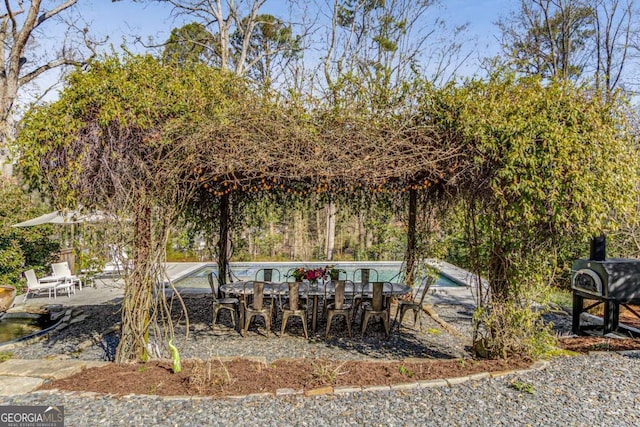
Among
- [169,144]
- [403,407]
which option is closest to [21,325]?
[169,144]

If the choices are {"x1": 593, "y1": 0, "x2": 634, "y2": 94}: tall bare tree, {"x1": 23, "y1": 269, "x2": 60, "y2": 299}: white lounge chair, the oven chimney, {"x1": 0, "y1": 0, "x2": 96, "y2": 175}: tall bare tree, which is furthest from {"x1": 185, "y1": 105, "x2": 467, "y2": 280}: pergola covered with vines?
{"x1": 593, "y1": 0, "x2": 634, "y2": 94}: tall bare tree

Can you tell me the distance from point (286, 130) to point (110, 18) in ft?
45.5

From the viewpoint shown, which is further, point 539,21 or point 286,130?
point 539,21

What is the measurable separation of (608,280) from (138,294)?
578cm

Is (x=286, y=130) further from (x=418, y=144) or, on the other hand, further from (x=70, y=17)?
(x=70, y=17)

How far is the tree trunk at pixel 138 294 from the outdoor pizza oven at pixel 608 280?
5.61 m

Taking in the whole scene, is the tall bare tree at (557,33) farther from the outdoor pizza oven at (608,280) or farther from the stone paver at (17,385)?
the stone paver at (17,385)

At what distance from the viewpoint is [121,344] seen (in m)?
4.42

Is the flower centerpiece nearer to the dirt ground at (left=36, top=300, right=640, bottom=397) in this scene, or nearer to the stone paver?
the dirt ground at (left=36, top=300, right=640, bottom=397)

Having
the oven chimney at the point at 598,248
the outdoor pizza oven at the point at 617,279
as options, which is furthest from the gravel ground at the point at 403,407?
the oven chimney at the point at 598,248

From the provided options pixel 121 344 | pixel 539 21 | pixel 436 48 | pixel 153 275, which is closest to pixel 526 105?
pixel 153 275

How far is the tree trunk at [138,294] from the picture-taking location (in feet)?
14.4
